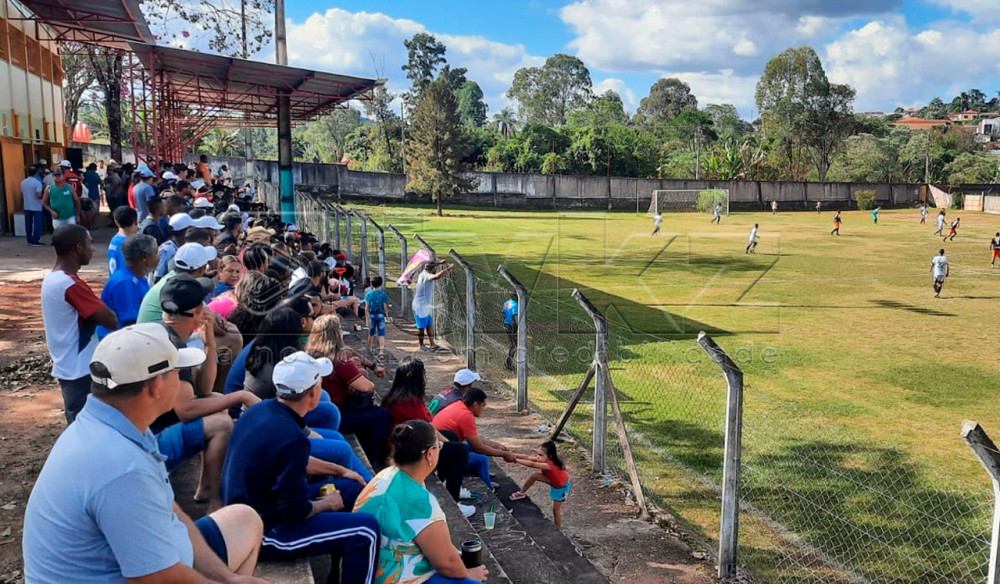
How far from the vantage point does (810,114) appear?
77688 mm

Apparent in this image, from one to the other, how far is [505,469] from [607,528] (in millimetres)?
1725

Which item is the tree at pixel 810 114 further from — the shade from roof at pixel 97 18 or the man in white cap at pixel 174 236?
the man in white cap at pixel 174 236

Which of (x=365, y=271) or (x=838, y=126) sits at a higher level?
(x=838, y=126)

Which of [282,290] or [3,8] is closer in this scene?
[282,290]

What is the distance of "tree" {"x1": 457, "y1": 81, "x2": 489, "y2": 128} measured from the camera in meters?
110

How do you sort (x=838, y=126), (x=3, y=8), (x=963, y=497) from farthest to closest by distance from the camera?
(x=838, y=126)
(x=3, y=8)
(x=963, y=497)

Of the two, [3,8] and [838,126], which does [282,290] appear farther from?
[838,126]

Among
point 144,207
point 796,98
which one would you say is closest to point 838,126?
point 796,98

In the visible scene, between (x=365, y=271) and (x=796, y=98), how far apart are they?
72860mm

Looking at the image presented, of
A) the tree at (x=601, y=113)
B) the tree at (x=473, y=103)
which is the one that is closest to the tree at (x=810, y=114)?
the tree at (x=601, y=113)

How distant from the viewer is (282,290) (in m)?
6.85

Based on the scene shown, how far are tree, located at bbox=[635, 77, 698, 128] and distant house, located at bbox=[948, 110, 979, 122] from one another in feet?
205

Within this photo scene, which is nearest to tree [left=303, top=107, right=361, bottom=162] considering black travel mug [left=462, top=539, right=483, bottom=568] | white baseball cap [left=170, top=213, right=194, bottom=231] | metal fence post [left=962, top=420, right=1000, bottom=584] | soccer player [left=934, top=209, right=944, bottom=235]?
soccer player [left=934, top=209, right=944, bottom=235]

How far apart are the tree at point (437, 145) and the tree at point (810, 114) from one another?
40.2m
